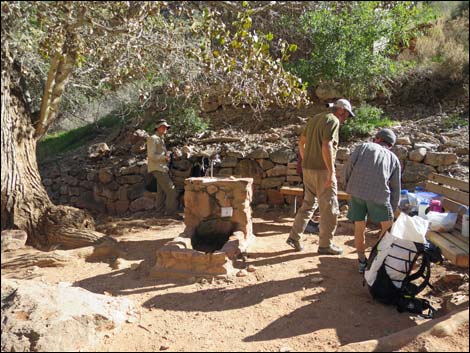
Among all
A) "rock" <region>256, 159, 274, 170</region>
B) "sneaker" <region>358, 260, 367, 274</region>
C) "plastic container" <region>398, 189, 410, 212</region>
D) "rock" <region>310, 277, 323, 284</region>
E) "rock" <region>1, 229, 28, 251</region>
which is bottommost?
"rock" <region>310, 277, 323, 284</region>

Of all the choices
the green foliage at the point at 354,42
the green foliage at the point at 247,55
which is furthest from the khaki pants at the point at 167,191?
the green foliage at the point at 354,42

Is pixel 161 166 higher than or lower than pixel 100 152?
lower

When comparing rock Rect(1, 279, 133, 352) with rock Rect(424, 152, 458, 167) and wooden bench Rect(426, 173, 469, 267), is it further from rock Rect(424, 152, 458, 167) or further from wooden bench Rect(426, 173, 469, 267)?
rock Rect(424, 152, 458, 167)

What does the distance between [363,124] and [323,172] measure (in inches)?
128

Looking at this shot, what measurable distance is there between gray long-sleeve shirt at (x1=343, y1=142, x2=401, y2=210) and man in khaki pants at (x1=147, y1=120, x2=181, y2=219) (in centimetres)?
385

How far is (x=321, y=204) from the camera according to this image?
4789mm

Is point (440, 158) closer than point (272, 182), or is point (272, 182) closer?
point (440, 158)

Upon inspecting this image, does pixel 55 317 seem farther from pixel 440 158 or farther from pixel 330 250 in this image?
pixel 440 158

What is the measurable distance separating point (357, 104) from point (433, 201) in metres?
4.93

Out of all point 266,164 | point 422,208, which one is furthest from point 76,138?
point 422,208

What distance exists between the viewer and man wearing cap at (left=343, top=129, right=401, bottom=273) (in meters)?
4.07

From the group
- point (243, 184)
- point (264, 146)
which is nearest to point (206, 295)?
point (243, 184)

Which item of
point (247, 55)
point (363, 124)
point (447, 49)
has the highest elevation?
point (447, 49)

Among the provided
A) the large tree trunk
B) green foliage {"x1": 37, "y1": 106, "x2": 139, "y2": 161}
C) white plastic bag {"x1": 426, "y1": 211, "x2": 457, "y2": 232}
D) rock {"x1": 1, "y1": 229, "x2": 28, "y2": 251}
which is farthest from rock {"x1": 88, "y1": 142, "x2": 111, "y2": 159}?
white plastic bag {"x1": 426, "y1": 211, "x2": 457, "y2": 232}
